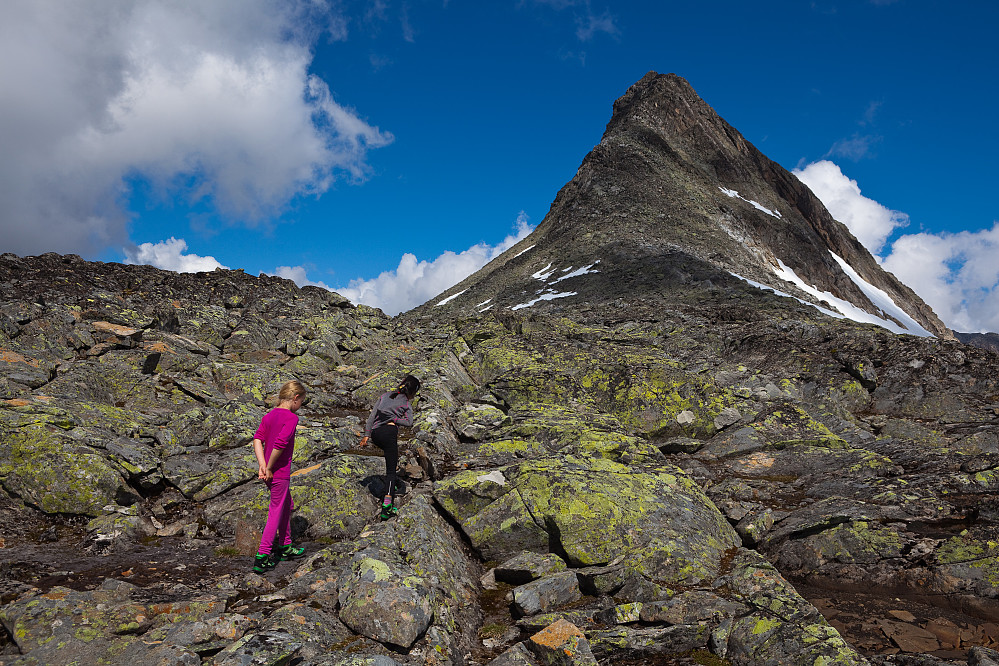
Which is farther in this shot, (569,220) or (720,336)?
(569,220)

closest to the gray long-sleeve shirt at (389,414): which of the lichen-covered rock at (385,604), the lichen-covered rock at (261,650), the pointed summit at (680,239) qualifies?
the lichen-covered rock at (385,604)

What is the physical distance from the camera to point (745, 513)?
10.6m

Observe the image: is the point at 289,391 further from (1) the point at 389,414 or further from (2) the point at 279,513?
(1) the point at 389,414

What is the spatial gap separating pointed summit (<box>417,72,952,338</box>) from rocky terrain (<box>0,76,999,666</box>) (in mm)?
19871

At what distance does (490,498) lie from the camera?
9758 millimetres

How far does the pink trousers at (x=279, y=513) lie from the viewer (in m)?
7.83

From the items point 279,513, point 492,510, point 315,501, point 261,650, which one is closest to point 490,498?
point 492,510

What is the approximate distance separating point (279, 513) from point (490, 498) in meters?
3.94

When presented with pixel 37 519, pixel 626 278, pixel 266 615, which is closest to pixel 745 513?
pixel 266 615

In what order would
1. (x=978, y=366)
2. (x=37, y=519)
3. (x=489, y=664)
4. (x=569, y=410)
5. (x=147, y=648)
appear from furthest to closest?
(x=978, y=366) < (x=569, y=410) < (x=37, y=519) < (x=489, y=664) < (x=147, y=648)

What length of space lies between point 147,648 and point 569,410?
11.8m

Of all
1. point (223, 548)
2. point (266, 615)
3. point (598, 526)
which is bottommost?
point (598, 526)

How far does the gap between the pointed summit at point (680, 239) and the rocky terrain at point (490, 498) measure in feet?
65.2

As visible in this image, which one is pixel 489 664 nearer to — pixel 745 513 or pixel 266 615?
pixel 266 615
